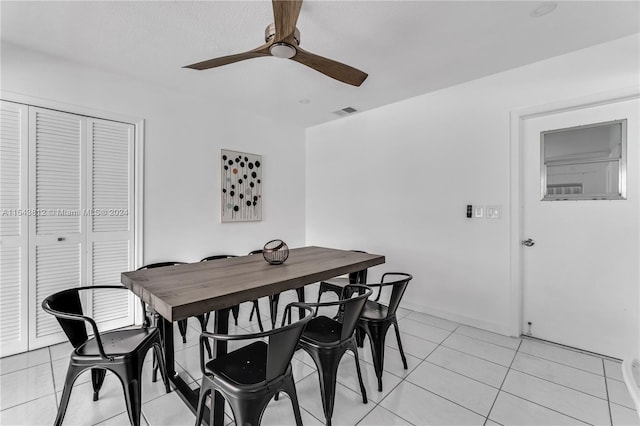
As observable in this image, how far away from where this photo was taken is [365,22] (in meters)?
2.20

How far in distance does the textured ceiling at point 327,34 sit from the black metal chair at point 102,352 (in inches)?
78.0

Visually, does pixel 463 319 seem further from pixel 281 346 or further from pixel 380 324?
pixel 281 346

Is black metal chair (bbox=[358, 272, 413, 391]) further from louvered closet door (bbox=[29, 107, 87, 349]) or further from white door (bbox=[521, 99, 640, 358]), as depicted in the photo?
louvered closet door (bbox=[29, 107, 87, 349])

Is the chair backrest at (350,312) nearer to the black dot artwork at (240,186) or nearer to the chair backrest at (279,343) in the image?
the chair backrest at (279,343)

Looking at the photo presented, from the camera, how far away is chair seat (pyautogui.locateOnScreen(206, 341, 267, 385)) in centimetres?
142

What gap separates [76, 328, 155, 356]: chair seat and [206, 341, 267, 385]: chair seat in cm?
55

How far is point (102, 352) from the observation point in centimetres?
159

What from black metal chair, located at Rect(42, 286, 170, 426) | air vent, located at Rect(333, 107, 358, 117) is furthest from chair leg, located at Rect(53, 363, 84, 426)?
air vent, located at Rect(333, 107, 358, 117)

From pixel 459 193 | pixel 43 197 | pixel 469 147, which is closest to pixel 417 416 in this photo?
pixel 459 193

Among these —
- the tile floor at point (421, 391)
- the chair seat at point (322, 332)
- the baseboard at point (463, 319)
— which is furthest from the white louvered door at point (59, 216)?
the baseboard at point (463, 319)

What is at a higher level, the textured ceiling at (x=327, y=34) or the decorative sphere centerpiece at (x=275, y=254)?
the textured ceiling at (x=327, y=34)

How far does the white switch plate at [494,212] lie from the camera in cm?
305

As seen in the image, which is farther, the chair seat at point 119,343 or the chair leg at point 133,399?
the chair seat at point 119,343

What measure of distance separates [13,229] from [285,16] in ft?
9.49
